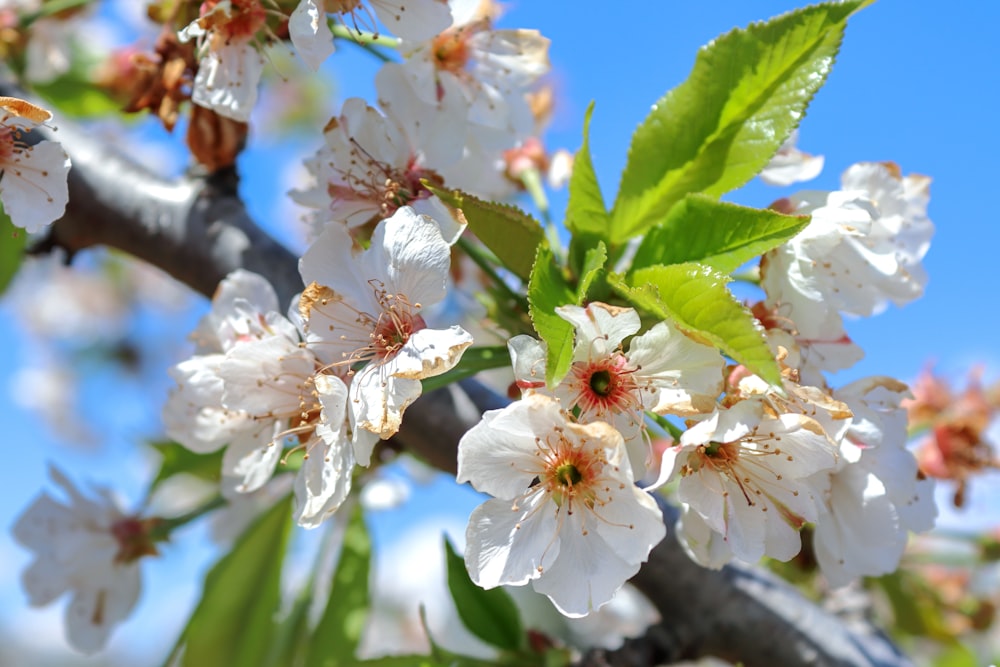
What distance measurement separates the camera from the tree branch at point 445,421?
1226mm

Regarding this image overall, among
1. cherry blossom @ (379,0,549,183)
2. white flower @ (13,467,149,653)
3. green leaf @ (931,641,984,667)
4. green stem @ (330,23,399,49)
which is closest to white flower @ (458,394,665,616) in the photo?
cherry blossom @ (379,0,549,183)

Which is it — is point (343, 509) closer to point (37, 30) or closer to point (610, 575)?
point (610, 575)

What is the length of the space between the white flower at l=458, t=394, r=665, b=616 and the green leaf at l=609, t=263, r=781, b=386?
0.43 ft

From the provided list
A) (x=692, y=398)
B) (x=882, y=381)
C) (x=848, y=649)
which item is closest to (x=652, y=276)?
(x=692, y=398)

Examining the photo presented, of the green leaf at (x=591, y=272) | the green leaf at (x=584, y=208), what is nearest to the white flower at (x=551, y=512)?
the green leaf at (x=591, y=272)

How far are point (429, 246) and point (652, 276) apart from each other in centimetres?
21

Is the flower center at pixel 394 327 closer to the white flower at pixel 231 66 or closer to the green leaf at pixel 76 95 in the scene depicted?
the white flower at pixel 231 66

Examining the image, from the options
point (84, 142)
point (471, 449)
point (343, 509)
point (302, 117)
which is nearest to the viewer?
point (471, 449)

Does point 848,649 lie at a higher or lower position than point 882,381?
lower

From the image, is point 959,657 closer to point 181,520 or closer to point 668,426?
point 668,426

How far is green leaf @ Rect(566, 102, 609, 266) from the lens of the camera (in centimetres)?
100

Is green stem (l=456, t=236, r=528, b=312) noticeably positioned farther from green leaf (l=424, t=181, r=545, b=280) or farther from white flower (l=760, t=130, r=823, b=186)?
white flower (l=760, t=130, r=823, b=186)

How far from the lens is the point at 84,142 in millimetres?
1504

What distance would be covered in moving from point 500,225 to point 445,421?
399 millimetres
